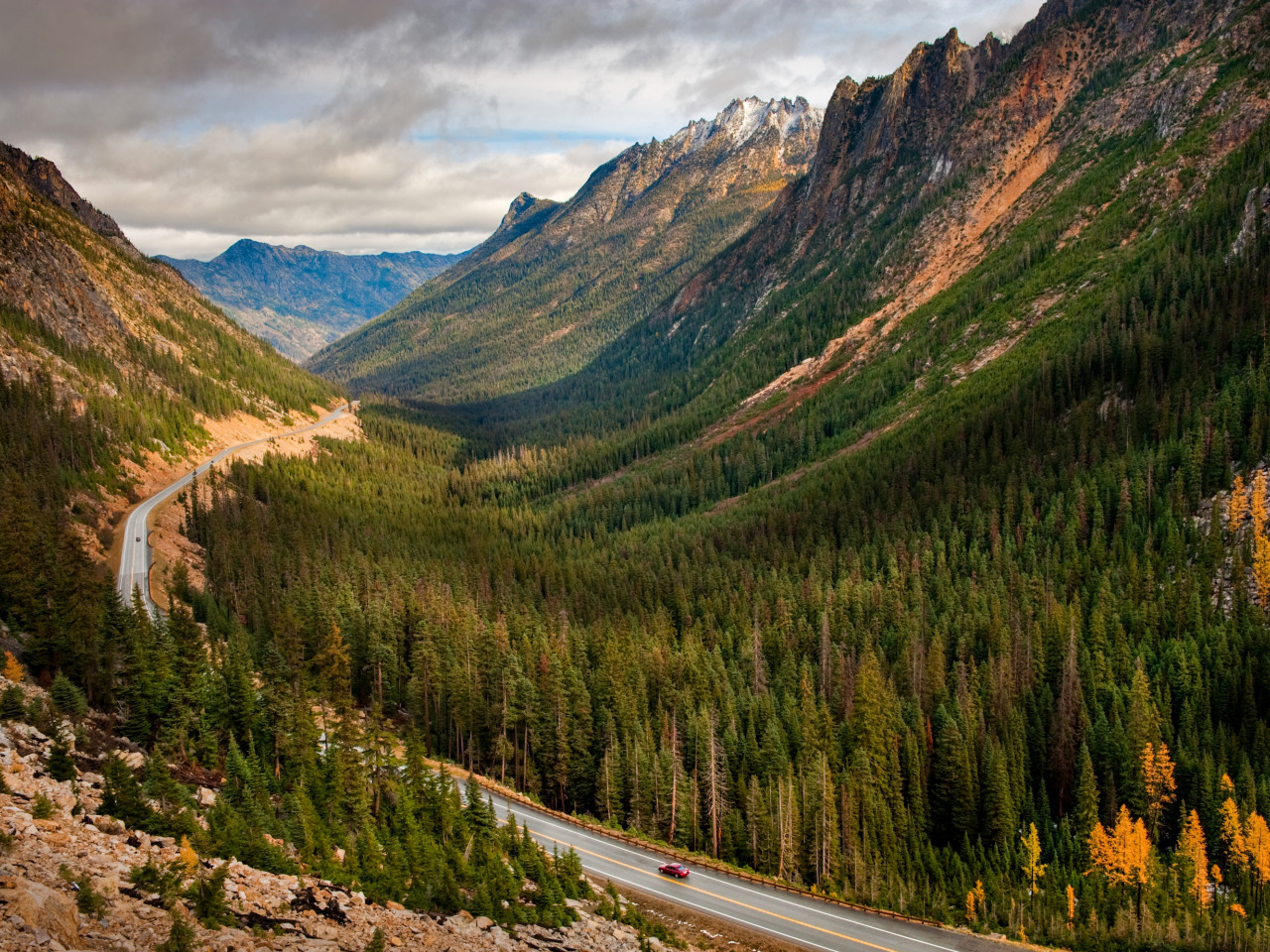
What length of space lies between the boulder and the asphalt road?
3271cm

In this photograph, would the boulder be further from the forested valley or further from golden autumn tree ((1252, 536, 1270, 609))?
golden autumn tree ((1252, 536, 1270, 609))

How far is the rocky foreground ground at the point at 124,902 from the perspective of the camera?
24.5 meters

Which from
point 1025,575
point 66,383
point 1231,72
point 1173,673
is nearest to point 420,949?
point 1173,673

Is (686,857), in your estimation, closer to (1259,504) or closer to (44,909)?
(44,909)

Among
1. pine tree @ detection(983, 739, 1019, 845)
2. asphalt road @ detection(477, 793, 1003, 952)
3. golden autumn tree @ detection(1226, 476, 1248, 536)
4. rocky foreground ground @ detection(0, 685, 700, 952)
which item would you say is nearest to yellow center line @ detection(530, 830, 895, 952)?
asphalt road @ detection(477, 793, 1003, 952)

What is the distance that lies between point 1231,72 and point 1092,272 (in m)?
52.6

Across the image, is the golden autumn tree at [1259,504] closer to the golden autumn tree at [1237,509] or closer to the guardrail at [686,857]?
the golden autumn tree at [1237,509]

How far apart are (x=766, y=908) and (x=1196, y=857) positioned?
3426cm

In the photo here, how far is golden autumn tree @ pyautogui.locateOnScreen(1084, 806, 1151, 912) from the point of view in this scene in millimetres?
61562

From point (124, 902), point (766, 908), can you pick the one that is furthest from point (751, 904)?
point (124, 902)

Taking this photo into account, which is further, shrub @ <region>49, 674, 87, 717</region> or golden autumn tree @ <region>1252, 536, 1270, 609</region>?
golden autumn tree @ <region>1252, 536, 1270, 609</region>

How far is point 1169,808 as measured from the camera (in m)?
70.6

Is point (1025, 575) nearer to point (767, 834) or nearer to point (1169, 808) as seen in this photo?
point (1169, 808)

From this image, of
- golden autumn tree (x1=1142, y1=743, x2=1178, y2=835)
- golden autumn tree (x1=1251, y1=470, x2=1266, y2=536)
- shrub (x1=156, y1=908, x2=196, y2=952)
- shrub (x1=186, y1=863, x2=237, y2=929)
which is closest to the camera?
shrub (x1=156, y1=908, x2=196, y2=952)
